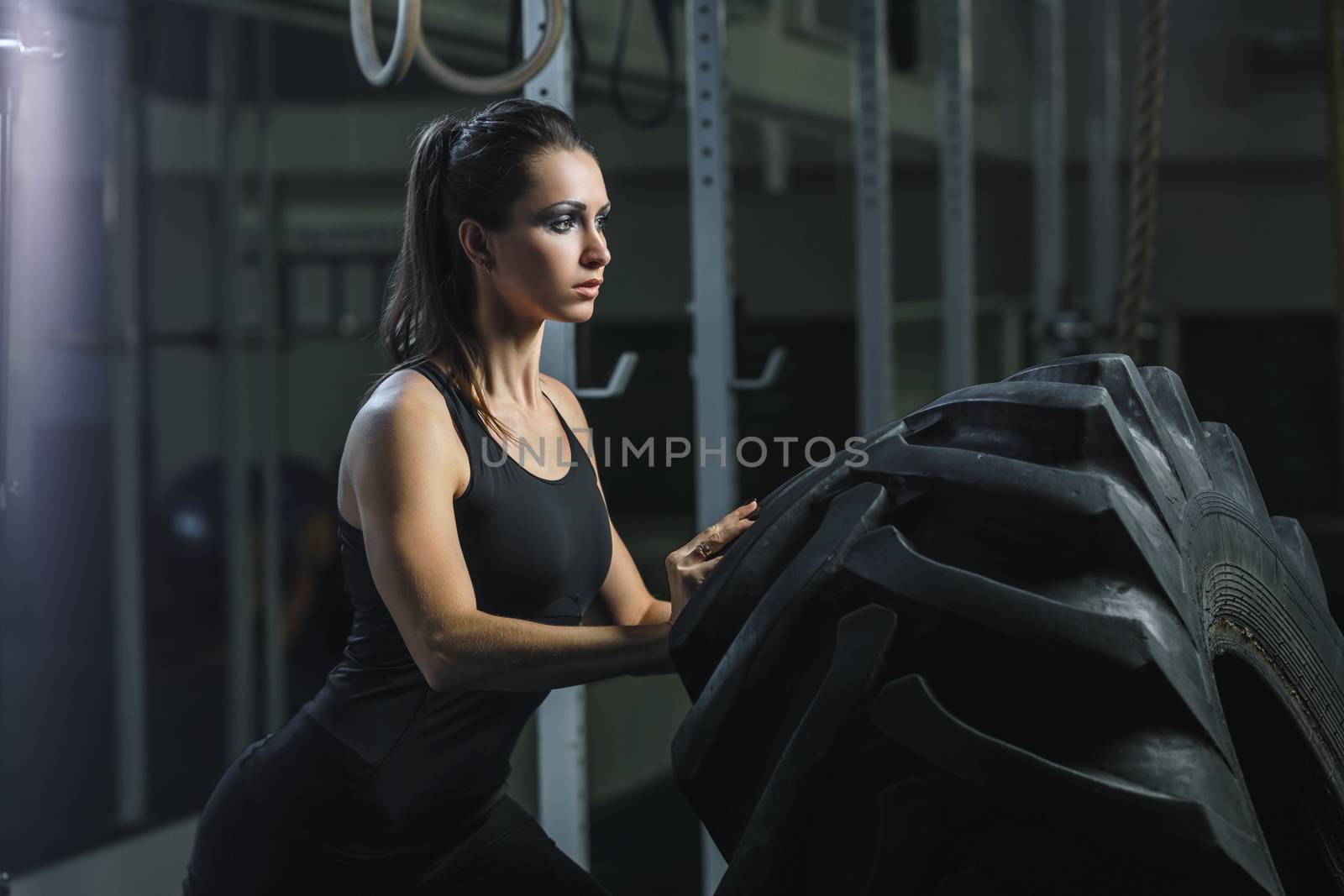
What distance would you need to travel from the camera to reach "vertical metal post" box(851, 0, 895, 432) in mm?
2457

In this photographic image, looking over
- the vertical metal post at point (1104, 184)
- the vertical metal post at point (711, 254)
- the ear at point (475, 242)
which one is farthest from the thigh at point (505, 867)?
the vertical metal post at point (1104, 184)

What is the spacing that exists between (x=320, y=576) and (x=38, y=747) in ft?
2.71

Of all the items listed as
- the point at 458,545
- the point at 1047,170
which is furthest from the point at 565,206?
the point at 1047,170

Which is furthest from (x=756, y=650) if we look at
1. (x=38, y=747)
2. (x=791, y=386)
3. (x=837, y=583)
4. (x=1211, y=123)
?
(x=1211, y=123)

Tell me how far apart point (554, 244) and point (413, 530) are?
0.80 ft

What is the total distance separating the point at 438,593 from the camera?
866mm

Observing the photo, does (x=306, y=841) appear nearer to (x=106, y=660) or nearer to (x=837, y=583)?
(x=837, y=583)

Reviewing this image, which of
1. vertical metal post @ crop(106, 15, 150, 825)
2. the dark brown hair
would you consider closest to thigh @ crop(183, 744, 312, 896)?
the dark brown hair

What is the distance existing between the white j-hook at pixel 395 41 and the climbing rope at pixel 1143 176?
0.62 meters

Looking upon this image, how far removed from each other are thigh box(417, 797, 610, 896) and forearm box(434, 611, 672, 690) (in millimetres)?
222

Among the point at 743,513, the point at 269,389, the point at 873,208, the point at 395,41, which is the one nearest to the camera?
the point at 743,513

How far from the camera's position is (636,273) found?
13.1 ft

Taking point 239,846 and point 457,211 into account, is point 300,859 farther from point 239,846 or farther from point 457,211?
point 457,211

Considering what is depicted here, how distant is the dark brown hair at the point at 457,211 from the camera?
3.20ft
